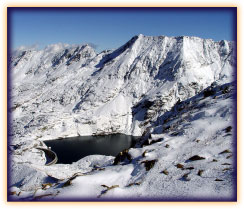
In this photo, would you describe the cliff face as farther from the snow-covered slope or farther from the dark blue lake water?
the snow-covered slope

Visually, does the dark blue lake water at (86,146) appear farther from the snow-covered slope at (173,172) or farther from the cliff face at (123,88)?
the snow-covered slope at (173,172)

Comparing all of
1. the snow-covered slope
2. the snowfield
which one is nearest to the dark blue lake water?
the snowfield

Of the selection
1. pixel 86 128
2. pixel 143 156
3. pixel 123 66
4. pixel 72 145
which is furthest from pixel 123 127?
pixel 143 156

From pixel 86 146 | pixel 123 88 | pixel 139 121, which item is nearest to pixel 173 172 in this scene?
pixel 86 146

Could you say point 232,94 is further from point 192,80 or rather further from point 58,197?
point 192,80

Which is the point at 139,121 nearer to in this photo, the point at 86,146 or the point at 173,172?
the point at 86,146

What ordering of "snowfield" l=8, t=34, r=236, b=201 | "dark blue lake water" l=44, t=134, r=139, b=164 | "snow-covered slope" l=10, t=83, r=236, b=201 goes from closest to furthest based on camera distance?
"snow-covered slope" l=10, t=83, r=236, b=201, "snowfield" l=8, t=34, r=236, b=201, "dark blue lake water" l=44, t=134, r=139, b=164

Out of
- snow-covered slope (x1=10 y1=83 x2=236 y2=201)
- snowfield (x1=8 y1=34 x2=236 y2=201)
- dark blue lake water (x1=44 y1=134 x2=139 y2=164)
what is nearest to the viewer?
snow-covered slope (x1=10 y1=83 x2=236 y2=201)
